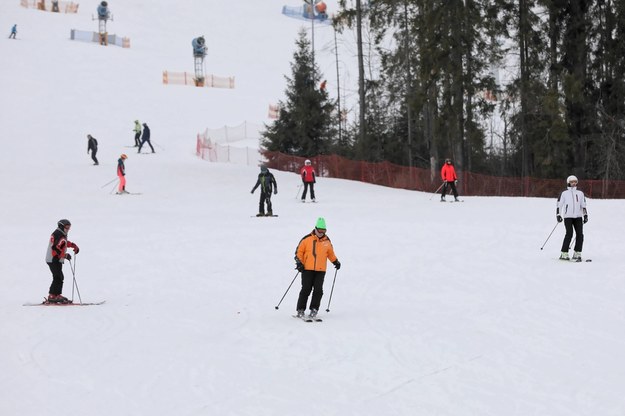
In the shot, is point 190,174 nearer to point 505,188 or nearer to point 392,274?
point 505,188

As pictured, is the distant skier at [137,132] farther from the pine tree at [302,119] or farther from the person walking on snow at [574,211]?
the person walking on snow at [574,211]

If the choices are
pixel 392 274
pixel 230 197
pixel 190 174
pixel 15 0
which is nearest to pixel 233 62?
pixel 15 0

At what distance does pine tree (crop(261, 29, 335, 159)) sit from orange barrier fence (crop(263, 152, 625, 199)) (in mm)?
1644

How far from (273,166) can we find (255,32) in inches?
2089

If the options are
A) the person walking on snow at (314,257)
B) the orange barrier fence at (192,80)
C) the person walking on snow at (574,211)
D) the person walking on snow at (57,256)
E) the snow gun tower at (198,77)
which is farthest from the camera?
the snow gun tower at (198,77)

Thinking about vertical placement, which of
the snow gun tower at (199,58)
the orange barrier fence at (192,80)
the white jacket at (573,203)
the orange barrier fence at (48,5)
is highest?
the orange barrier fence at (48,5)

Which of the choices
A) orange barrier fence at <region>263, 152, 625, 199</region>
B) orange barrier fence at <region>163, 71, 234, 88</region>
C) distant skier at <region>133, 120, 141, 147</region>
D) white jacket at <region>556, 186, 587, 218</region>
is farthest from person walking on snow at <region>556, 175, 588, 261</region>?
orange barrier fence at <region>163, 71, 234, 88</region>

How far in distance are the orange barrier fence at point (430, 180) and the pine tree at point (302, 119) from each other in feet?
5.39

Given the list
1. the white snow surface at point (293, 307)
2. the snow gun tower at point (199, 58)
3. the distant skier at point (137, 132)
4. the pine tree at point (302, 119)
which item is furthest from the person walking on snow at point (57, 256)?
the snow gun tower at point (199, 58)

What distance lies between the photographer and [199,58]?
69.8 meters

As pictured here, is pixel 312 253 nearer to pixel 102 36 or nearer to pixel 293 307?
pixel 293 307

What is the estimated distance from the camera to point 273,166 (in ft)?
129

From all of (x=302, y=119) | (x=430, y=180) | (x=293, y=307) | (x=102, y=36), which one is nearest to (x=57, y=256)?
(x=293, y=307)

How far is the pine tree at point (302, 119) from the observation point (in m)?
39.8
